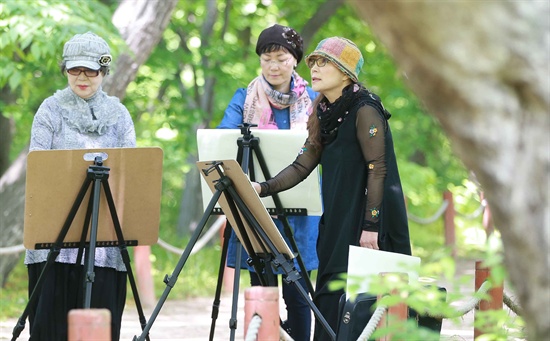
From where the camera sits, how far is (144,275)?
9.14 m

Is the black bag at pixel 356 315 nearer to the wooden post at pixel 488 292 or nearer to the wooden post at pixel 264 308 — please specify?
the wooden post at pixel 488 292

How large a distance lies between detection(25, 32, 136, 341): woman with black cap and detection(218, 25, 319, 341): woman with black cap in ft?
2.54

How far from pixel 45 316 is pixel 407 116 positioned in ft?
28.9

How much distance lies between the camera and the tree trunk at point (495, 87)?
2.46 metres

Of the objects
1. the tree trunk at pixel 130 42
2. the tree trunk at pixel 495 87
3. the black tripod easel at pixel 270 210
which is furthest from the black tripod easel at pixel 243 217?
the tree trunk at pixel 130 42

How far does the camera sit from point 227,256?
6047 mm

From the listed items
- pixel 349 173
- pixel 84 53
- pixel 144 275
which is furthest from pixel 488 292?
pixel 144 275

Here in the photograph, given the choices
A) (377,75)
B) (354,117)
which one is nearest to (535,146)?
(354,117)

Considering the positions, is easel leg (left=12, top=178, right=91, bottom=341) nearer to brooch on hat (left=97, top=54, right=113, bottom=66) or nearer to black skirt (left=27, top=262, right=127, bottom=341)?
black skirt (left=27, top=262, right=127, bottom=341)

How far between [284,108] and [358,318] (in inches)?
75.4

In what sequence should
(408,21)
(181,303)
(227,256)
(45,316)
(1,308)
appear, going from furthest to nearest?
(181,303) → (1,308) → (227,256) → (45,316) → (408,21)

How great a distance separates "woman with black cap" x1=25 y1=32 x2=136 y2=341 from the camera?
17.2ft

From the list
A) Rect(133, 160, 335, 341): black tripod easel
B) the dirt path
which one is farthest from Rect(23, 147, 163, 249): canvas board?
the dirt path

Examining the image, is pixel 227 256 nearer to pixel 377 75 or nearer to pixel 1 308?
pixel 1 308
